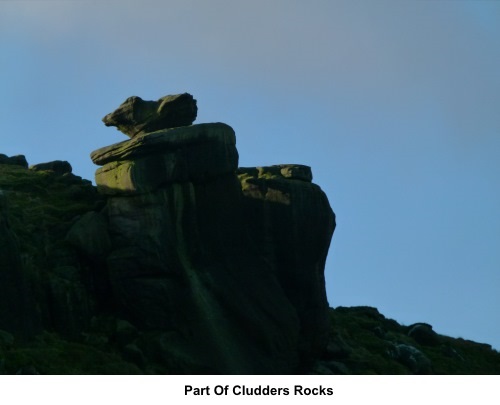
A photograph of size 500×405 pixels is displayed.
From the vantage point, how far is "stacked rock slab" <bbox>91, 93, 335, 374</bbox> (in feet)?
205

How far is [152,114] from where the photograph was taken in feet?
230

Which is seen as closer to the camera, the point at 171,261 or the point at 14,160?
the point at 171,261

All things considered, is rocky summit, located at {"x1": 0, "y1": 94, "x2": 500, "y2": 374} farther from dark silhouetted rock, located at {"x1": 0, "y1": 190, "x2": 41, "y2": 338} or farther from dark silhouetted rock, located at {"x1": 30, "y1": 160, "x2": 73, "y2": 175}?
dark silhouetted rock, located at {"x1": 30, "y1": 160, "x2": 73, "y2": 175}

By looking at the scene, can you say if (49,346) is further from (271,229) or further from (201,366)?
(271,229)

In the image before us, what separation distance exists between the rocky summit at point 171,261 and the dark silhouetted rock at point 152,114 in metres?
0.09

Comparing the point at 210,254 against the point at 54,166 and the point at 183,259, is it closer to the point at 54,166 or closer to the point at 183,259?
the point at 183,259

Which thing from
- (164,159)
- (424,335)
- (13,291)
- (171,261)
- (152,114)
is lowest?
(13,291)

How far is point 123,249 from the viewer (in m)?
63.8

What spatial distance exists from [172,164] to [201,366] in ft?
40.8

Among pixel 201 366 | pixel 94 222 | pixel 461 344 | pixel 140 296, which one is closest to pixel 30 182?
pixel 94 222

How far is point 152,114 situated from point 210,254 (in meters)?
10.5

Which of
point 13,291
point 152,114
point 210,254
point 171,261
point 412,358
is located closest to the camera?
point 13,291

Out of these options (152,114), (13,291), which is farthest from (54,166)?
(13,291)

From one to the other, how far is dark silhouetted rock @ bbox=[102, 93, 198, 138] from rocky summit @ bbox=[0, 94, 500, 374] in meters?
0.09
